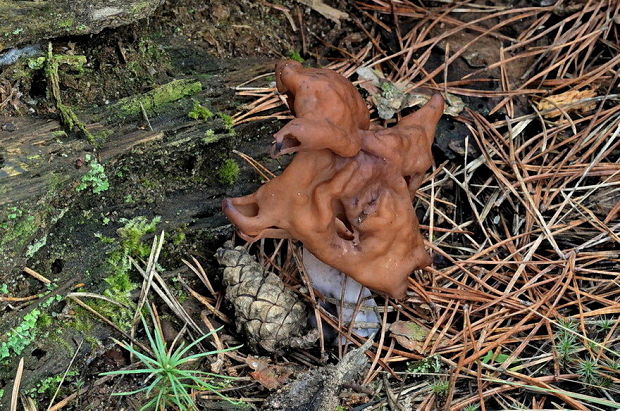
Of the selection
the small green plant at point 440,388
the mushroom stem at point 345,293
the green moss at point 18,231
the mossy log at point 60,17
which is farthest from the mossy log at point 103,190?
the small green plant at point 440,388

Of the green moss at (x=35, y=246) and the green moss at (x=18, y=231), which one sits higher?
the green moss at (x=18, y=231)

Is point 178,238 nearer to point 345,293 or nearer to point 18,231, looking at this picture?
point 18,231

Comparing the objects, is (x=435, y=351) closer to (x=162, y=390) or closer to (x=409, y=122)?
(x=409, y=122)

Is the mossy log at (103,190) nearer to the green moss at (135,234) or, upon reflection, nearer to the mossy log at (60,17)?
the green moss at (135,234)

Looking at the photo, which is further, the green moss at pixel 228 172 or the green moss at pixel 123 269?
the green moss at pixel 228 172

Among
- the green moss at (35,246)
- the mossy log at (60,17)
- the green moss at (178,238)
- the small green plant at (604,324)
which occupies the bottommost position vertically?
the small green plant at (604,324)

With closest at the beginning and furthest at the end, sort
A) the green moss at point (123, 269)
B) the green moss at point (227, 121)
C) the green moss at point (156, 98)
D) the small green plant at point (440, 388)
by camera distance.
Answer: the small green plant at point (440, 388), the green moss at point (123, 269), the green moss at point (156, 98), the green moss at point (227, 121)

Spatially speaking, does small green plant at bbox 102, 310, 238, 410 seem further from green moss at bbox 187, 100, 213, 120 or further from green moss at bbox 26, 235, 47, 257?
green moss at bbox 187, 100, 213, 120

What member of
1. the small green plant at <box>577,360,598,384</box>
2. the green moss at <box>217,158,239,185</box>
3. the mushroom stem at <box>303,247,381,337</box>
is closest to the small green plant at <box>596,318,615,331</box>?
the small green plant at <box>577,360,598,384</box>
